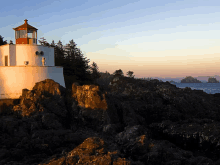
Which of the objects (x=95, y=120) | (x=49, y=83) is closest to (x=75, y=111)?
(x=95, y=120)

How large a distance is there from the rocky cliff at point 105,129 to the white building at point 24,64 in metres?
1.85

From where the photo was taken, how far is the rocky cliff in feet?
31.9

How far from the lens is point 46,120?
16000 millimetres

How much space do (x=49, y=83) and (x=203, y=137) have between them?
1345 cm

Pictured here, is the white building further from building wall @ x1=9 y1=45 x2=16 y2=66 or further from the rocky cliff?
the rocky cliff

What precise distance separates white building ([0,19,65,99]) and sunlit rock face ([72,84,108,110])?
5342 mm

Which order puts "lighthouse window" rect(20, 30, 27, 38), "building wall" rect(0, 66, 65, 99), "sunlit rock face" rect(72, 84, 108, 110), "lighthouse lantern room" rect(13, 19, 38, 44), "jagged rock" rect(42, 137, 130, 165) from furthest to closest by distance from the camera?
"lighthouse window" rect(20, 30, 27, 38), "lighthouse lantern room" rect(13, 19, 38, 44), "building wall" rect(0, 66, 65, 99), "sunlit rock face" rect(72, 84, 108, 110), "jagged rock" rect(42, 137, 130, 165)

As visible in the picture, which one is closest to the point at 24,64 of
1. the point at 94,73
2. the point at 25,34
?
the point at 25,34

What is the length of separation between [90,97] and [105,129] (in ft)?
11.9

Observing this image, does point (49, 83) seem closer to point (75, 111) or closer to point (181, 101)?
point (75, 111)

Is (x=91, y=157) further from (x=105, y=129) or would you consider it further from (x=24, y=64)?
(x=24, y=64)

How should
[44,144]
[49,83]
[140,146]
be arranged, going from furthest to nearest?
[49,83]
[44,144]
[140,146]

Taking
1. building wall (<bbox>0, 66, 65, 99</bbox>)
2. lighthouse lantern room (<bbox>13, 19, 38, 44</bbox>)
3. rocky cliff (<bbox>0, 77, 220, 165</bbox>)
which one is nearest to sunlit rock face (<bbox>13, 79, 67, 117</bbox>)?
rocky cliff (<bbox>0, 77, 220, 165</bbox>)

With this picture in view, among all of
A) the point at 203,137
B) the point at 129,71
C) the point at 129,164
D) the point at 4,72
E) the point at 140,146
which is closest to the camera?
the point at 129,164
